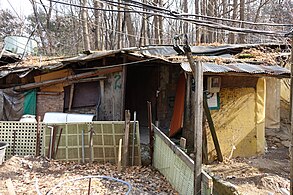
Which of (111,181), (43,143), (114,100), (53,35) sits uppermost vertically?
(53,35)

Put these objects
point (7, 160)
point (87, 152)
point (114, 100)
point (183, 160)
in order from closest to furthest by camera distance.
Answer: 1. point (183, 160)
2. point (7, 160)
3. point (87, 152)
4. point (114, 100)

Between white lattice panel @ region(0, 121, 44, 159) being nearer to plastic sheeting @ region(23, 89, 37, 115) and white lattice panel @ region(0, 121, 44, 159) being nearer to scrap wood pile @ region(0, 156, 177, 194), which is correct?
scrap wood pile @ region(0, 156, 177, 194)

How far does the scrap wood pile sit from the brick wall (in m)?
2.46

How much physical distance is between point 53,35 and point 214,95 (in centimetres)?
1509

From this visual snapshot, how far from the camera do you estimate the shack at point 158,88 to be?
658 centimetres

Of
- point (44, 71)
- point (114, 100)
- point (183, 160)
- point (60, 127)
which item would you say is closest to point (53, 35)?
point (44, 71)

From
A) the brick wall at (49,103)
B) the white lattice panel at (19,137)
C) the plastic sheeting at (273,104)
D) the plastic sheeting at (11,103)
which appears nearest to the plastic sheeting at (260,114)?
the plastic sheeting at (273,104)

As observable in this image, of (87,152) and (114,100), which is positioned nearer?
(87,152)

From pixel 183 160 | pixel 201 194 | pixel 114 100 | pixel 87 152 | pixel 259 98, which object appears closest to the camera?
pixel 201 194

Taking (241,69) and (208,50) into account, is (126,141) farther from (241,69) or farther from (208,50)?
(208,50)

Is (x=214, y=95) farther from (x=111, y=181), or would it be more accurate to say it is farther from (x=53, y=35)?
(x=53, y=35)

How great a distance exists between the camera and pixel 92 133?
6102 mm

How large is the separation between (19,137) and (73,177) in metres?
2.06

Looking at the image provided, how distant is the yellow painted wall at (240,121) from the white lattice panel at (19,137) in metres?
4.38
